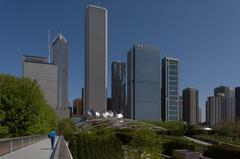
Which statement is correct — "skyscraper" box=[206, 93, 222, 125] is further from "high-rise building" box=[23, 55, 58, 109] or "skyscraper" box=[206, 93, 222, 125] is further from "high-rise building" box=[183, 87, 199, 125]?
"high-rise building" box=[23, 55, 58, 109]

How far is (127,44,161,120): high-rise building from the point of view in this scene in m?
155

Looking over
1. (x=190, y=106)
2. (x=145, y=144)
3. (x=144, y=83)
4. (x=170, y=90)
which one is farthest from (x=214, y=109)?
(x=145, y=144)

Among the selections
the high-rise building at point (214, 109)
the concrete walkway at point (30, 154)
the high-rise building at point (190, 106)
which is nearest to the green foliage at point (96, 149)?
the concrete walkway at point (30, 154)

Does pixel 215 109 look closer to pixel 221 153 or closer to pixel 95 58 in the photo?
pixel 95 58

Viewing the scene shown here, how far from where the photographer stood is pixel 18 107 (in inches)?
1439

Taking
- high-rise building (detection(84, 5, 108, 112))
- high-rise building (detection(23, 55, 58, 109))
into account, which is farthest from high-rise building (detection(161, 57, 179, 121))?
high-rise building (detection(23, 55, 58, 109))

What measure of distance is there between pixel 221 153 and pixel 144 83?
13227 cm

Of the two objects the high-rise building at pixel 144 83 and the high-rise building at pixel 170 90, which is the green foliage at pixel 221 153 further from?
the high-rise building at pixel 170 90

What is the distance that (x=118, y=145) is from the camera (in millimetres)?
26609

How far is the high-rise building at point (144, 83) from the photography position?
155 metres

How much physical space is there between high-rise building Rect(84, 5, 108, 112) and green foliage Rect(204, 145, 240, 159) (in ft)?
463

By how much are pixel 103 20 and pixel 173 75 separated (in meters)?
58.5

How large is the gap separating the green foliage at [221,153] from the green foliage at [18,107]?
21.2 m

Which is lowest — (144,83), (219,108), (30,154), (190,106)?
(190,106)
